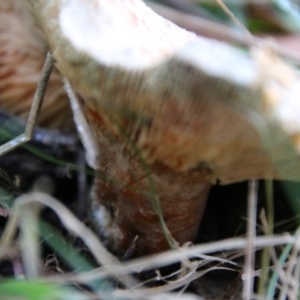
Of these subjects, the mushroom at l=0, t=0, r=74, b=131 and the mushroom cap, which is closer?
the mushroom cap

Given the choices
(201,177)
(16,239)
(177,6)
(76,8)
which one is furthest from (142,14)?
(177,6)

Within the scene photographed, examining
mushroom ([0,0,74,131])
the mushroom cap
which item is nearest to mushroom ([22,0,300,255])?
the mushroom cap

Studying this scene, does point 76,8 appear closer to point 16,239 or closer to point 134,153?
point 134,153

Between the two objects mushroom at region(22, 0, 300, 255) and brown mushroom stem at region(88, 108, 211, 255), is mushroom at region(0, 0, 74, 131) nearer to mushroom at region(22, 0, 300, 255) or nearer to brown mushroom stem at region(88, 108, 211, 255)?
brown mushroom stem at region(88, 108, 211, 255)

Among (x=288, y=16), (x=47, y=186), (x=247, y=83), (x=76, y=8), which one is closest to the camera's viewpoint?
(x=247, y=83)

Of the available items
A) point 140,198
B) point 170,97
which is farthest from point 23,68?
point 170,97

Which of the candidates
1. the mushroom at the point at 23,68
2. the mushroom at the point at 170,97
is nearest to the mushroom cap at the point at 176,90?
the mushroom at the point at 170,97

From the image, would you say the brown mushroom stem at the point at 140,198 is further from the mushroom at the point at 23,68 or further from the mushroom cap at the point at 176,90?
the mushroom at the point at 23,68
